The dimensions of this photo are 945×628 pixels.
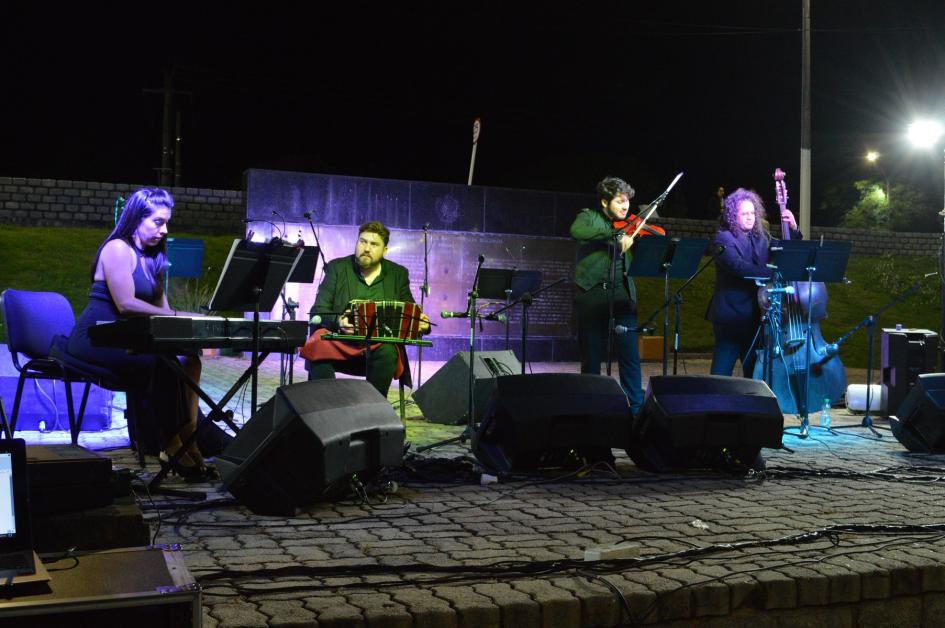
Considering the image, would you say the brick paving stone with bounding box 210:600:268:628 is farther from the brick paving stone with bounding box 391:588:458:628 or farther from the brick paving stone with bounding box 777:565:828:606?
the brick paving stone with bounding box 777:565:828:606

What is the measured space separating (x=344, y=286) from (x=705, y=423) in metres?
2.74

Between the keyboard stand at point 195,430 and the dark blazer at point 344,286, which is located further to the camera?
the dark blazer at point 344,286

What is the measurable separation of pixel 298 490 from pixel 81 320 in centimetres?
197

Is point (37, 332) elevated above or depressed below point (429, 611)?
above

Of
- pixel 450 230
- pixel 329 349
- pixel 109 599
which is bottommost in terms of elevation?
pixel 109 599

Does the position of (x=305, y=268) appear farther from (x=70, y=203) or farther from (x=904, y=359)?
(x=70, y=203)

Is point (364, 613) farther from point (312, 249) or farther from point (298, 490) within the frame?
point (312, 249)

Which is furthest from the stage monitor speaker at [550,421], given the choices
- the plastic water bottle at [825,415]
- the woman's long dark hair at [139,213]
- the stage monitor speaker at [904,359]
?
the stage monitor speaker at [904,359]

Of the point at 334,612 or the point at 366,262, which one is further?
the point at 366,262

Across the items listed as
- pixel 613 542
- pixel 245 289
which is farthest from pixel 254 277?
pixel 613 542

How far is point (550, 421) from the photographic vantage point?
5801 mm

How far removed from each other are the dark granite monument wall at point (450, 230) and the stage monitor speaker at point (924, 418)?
818cm

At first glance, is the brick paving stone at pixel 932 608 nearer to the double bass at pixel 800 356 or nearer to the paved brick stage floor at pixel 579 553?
the paved brick stage floor at pixel 579 553

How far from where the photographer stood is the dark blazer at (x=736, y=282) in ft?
25.6
